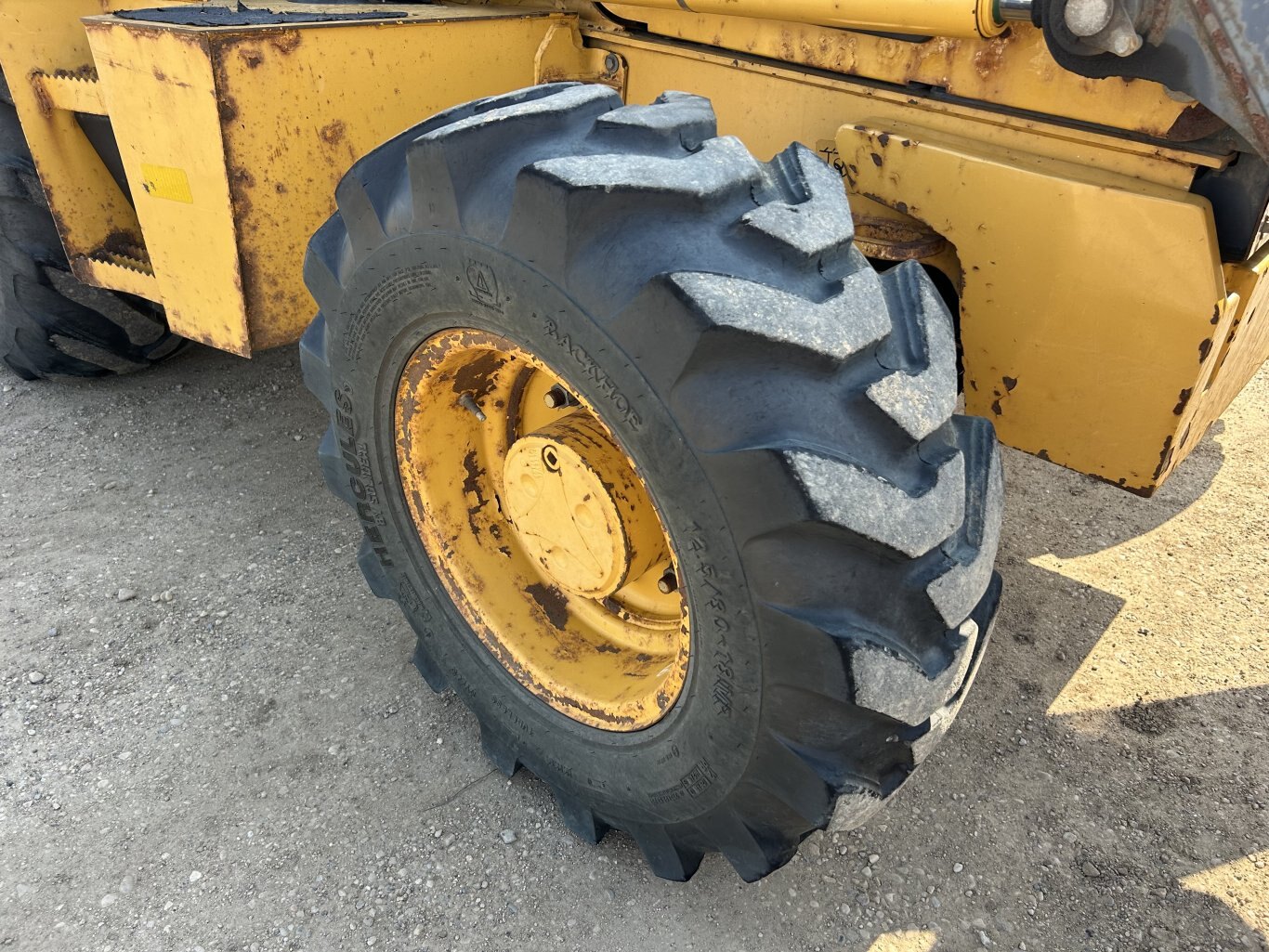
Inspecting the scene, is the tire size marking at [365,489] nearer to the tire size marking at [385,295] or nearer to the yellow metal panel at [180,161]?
the tire size marking at [385,295]

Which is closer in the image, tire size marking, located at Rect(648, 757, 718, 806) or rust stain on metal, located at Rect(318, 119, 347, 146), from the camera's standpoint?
tire size marking, located at Rect(648, 757, 718, 806)

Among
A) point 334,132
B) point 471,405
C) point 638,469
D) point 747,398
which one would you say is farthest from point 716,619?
point 334,132

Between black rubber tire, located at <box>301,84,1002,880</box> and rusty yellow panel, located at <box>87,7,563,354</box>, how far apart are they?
1.64 feet

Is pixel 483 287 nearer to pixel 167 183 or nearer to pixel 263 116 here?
pixel 263 116

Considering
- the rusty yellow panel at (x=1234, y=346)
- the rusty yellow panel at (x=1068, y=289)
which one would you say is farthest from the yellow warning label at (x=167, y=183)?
the rusty yellow panel at (x=1234, y=346)

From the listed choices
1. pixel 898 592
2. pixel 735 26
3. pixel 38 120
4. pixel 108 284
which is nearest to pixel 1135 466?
pixel 898 592

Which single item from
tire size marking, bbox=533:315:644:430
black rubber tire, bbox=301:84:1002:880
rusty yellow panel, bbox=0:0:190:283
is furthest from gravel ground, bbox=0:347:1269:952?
tire size marking, bbox=533:315:644:430

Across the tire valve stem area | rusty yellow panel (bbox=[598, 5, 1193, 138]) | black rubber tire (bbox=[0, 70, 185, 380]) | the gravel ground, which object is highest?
rusty yellow panel (bbox=[598, 5, 1193, 138])

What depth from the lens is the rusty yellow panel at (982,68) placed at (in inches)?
61.1

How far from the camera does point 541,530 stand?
6.37 ft

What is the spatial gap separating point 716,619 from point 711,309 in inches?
19.3

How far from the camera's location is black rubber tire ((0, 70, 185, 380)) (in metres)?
3.08

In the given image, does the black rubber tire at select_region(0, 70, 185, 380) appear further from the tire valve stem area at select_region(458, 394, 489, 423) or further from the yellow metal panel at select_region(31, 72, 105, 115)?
the tire valve stem area at select_region(458, 394, 489, 423)

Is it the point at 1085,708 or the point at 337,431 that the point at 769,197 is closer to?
the point at 337,431
